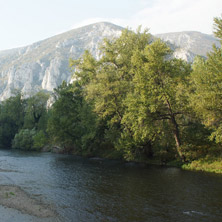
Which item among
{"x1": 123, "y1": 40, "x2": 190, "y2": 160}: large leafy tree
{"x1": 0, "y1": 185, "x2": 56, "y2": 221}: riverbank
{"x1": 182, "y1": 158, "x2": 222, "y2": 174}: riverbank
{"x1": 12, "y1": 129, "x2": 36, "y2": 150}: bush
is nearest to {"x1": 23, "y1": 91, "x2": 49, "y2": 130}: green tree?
{"x1": 12, "y1": 129, "x2": 36, "y2": 150}: bush

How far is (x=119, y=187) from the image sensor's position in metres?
21.9

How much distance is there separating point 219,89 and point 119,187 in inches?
591

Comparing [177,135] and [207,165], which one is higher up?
[177,135]

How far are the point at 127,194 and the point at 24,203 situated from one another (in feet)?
26.1

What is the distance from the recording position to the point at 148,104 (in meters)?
32.1

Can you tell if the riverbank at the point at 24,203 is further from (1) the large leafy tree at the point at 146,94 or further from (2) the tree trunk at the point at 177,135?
(2) the tree trunk at the point at 177,135

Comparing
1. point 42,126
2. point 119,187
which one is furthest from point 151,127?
point 42,126

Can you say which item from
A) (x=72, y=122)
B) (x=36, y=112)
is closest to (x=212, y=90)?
(x=72, y=122)

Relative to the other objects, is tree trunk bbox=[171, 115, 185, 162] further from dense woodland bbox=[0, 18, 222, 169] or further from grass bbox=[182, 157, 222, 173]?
grass bbox=[182, 157, 222, 173]

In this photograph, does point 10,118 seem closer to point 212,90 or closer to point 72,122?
point 72,122

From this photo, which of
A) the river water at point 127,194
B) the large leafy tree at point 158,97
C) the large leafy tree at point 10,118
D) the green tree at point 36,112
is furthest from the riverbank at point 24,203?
the large leafy tree at point 10,118

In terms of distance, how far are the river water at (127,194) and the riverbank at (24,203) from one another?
72 centimetres

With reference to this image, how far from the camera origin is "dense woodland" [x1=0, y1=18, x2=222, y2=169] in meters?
27.8

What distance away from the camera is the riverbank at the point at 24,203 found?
15.1 metres
